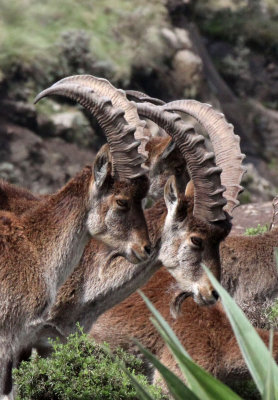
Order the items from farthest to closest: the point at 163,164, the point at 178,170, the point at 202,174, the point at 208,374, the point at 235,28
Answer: the point at 235,28
the point at 163,164
the point at 178,170
the point at 202,174
the point at 208,374

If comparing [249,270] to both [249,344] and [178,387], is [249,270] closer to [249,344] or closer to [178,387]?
[249,344]

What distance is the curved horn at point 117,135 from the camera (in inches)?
259

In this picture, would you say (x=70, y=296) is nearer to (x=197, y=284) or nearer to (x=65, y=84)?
(x=197, y=284)

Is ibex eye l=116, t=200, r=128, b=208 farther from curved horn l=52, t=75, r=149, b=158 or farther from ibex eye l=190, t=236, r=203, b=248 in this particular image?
curved horn l=52, t=75, r=149, b=158

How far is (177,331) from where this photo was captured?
768cm

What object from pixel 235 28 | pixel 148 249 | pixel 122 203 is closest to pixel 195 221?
pixel 148 249

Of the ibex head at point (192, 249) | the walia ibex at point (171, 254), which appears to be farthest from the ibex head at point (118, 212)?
the ibex head at point (192, 249)

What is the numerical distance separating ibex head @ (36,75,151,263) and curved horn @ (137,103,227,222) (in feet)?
1.92

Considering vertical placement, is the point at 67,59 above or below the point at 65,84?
below

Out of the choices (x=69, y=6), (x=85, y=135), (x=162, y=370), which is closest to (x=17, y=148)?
(x=85, y=135)

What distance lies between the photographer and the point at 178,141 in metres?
7.30

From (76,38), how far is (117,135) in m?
12.9

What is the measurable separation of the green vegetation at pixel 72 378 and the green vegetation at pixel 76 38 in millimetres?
11798

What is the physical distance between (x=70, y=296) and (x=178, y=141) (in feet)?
5.26
